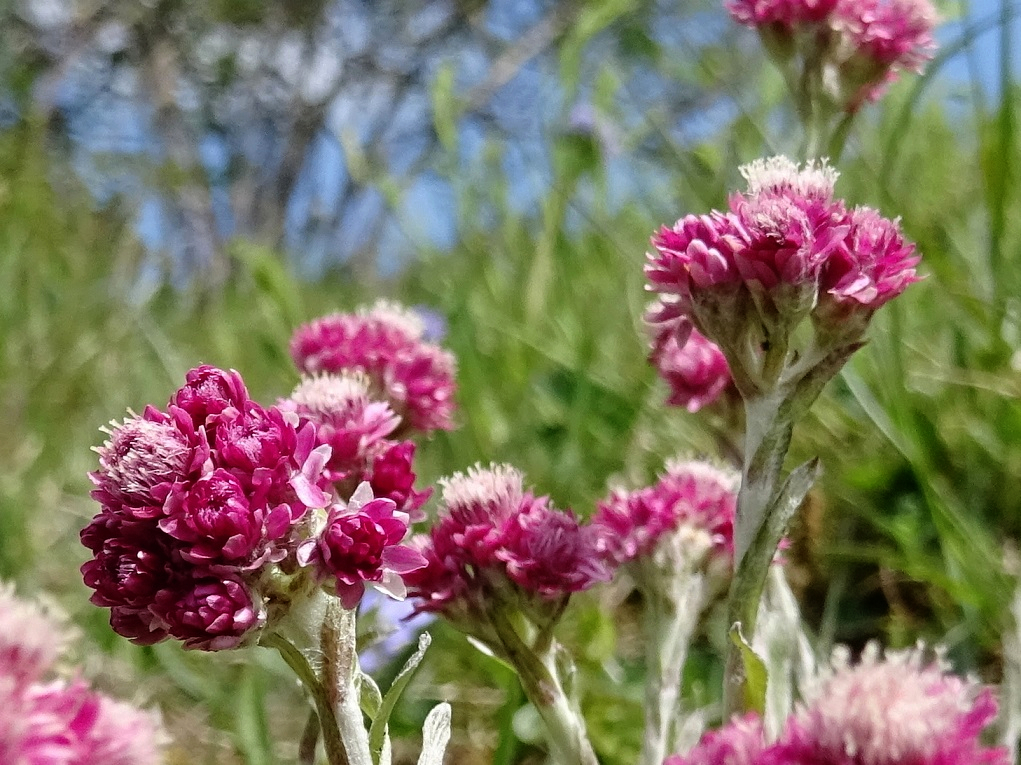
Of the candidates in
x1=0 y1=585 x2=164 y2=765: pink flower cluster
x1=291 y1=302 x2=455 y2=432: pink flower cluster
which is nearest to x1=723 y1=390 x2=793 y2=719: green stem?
x1=0 y1=585 x2=164 y2=765: pink flower cluster

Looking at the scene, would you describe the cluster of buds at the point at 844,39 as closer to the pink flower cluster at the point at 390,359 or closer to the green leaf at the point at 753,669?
the pink flower cluster at the point at 390,359

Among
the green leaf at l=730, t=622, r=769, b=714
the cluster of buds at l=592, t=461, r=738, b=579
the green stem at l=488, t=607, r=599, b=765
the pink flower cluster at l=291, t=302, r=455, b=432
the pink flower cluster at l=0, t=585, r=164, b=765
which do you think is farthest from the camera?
the pink flower cluster at l=291, t=302, r=455, b=432

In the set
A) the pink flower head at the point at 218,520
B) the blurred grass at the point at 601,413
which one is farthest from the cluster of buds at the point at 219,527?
the blurred grass at the point at 601,413

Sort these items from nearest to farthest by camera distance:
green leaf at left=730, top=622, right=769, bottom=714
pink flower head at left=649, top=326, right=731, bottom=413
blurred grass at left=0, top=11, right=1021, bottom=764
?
green leaf at left=730, top=622, right=769, bottom=714, pink flower head at left=649, top=326, right=731, bottom=413, blurred grass at left=0, top=11, right=1021, bottom=764

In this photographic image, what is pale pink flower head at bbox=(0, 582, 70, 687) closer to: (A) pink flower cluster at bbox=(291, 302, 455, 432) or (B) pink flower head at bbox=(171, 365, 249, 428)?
(B) pink flower head at bbox=(171, 365, 249, 428)

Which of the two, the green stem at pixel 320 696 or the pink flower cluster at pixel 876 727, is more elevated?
the green stem at pixel 320 696

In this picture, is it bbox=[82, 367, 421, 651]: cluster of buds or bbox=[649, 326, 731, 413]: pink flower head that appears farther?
bbox=[649, 326, 731, 413]: pink flower head

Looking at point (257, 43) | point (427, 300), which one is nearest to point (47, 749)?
point (427, 300)

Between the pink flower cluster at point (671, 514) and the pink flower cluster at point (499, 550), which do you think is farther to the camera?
the pink flower cluster at point (671, 514)
